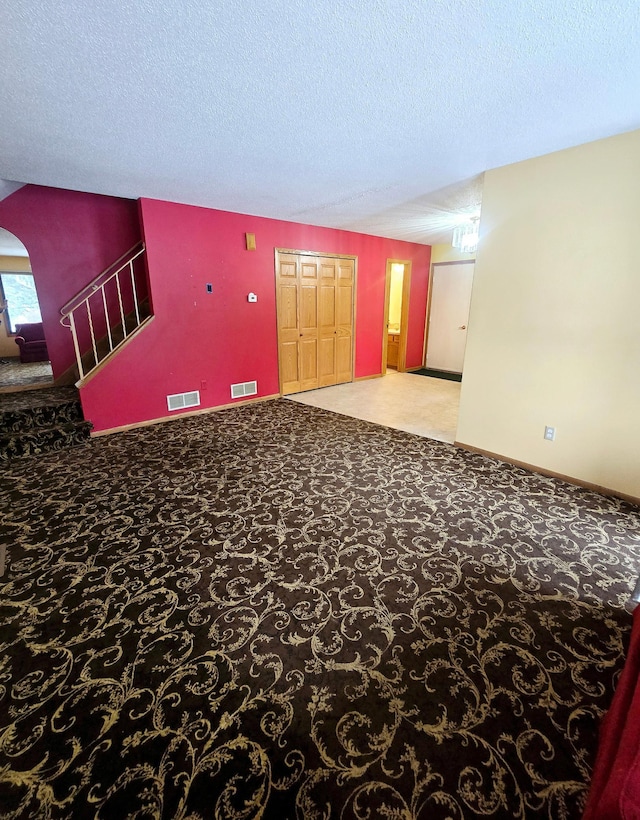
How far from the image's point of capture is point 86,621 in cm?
183

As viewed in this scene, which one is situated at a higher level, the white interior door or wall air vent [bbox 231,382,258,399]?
the white interior door

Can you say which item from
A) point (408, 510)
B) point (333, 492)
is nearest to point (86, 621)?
point (333, 492)

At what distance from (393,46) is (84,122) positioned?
6.76ft

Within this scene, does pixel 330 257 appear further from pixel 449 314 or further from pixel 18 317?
pixel 18 317

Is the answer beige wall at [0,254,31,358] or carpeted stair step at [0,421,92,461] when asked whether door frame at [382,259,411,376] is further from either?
beige wall at [0,254,31,358]

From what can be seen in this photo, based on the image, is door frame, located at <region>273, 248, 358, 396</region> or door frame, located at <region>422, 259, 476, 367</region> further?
door frame, located at <region>422, 259, 476, 367</region>

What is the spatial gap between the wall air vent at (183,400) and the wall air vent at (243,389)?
0.55 metres

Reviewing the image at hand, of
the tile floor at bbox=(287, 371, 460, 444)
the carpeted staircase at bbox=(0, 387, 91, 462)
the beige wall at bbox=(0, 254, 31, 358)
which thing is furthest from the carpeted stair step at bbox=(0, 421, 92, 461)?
the beige wall at bbox=(0, 254, 31, 358)

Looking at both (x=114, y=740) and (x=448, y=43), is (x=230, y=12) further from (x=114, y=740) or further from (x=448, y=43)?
(x=114, y=740)

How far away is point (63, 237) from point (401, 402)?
4888 mm

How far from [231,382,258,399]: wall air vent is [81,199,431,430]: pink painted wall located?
8cm

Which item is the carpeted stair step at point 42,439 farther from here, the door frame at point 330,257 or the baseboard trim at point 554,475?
the baseboard trim at point 554,475

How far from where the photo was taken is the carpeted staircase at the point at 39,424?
3.71 metres

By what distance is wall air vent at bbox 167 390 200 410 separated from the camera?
15.7 ft
